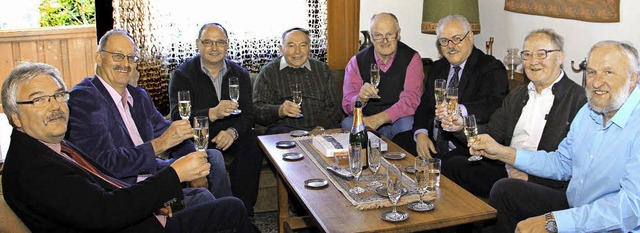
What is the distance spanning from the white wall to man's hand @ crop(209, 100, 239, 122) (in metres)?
1.77

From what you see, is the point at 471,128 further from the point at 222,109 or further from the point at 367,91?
the point at 222,109

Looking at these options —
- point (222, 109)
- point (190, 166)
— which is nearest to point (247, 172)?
point (222, 109)

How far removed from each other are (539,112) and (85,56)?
15.8 ft

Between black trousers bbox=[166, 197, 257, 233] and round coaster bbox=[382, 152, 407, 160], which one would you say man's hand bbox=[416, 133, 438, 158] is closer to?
round coaster bbox=[382, 152, 407, 160]

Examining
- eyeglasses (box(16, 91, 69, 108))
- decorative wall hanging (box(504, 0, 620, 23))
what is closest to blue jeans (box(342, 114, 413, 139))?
decorative wall hanging (box(504, 0, 620, 23))

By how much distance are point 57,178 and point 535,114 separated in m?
2.16

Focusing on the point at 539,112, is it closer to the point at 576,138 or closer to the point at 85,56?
the point at 576,138

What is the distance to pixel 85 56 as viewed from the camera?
21.9 feet

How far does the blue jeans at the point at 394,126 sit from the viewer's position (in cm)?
427

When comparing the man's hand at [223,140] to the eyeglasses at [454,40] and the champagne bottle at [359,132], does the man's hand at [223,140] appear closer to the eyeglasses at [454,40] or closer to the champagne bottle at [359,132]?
the champagne bottle at [359,132]

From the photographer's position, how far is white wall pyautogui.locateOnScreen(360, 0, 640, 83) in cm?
375

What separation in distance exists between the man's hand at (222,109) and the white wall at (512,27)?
5.81ft

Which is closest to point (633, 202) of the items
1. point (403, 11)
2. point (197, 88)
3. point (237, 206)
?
point (237, 206)

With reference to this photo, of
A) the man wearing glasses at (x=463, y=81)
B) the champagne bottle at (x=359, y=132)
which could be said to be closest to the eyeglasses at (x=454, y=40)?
the man wearing glasses at (x=463, y=81)
